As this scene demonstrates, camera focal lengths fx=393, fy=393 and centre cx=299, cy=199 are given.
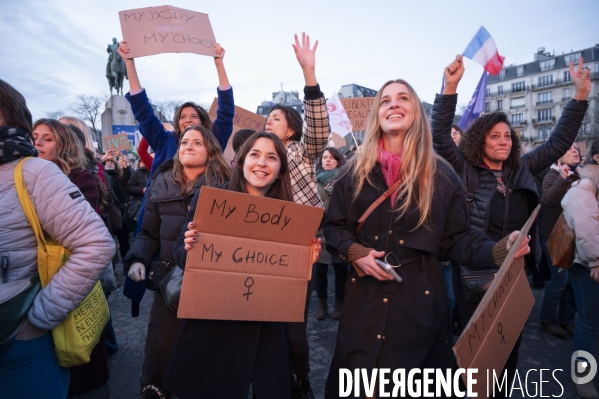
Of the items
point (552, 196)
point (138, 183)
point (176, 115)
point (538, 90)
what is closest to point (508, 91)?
point (538, 90)

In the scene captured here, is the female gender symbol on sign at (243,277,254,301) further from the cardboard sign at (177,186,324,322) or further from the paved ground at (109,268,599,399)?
the paved ground at (109,268,599,399)

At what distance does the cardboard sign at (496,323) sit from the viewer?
152 cm

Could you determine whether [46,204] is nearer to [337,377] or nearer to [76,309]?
[76,309]

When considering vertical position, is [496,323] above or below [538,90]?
below

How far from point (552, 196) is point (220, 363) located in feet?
14.0

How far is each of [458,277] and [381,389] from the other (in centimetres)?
121

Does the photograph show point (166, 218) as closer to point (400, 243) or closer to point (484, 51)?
point (400, 243)

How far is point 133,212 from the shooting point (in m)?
6.83

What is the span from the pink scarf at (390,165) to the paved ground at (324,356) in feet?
6.54

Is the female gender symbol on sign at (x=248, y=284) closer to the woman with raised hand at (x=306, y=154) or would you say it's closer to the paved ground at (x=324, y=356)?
the woman with raised hand at (x=306, y=154)

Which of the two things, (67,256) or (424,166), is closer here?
(67,256)

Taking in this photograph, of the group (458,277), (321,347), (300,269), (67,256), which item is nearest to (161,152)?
(67,256)

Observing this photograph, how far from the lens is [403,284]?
6.63ft

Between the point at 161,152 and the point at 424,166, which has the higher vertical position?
the point at 161,152
